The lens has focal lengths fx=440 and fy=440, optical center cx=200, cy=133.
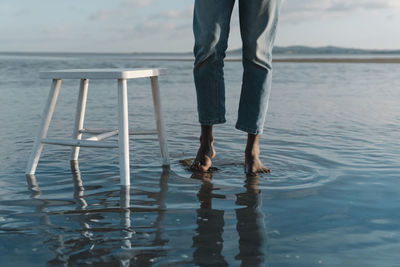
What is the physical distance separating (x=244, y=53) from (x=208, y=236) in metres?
1.23

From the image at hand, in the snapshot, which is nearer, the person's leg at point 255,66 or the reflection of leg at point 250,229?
the reflection of leg at point 250,229

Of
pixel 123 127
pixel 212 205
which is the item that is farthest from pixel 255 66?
pixel 212 205

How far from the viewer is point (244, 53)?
2455mm

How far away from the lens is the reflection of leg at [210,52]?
7.73ft

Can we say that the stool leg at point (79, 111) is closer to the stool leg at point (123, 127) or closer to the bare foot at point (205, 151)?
the stool leg at point (123, 127)

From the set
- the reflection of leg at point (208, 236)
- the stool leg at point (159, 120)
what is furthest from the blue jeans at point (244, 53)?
the reflection of leg at point (208, 236)

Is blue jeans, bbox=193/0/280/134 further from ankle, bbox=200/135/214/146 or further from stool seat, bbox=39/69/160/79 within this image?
stool seat, bbox=39/69/160/79

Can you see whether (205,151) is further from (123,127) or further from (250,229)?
(250,229)

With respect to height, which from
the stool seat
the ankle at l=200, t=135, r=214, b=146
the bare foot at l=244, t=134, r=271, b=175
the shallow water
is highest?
the stool seat

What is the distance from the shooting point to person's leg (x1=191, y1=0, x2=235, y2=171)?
7.74 feet

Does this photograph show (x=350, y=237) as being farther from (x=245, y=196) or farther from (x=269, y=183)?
(x=269, y=183)

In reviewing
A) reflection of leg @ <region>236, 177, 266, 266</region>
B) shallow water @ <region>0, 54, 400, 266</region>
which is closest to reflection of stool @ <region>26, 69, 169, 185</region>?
shallow water @ <region>0, 54, 400, 266</region>

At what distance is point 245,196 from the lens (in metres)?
2.03

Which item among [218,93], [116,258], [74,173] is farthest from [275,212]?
[74,173]
